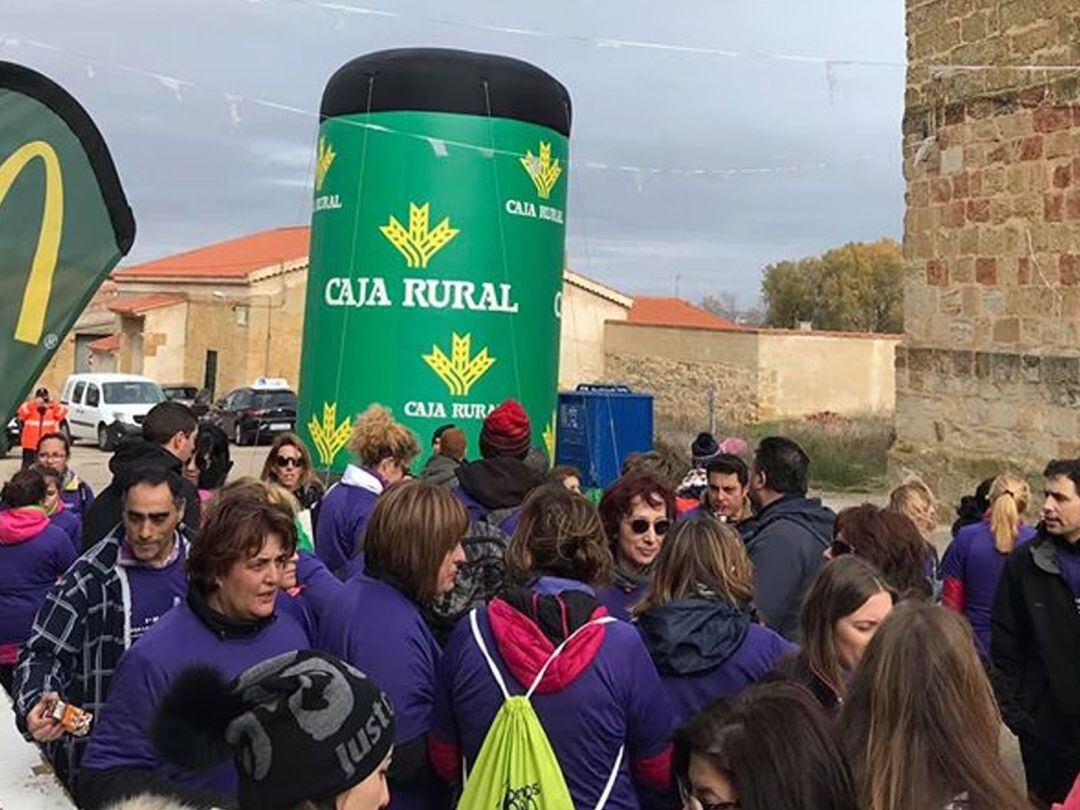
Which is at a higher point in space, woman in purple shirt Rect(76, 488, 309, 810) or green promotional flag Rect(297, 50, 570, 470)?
green promotional flag Rect(297, 50, 570, 470)

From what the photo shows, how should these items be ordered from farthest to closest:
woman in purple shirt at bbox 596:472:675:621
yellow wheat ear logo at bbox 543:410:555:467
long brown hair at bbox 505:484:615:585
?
yellow wheat ear logo at bbox 543:410:555:467 < woman in purple shirt at bbox 596:472:675:621 < long brown hair at bbox 505:484:615:585

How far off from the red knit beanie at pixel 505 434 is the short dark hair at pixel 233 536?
2.40 m

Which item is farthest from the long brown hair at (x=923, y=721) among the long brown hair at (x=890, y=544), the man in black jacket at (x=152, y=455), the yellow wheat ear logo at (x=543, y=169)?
the yellow wheat ear logo at (x=543, y=169)

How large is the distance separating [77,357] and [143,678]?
4363 centimetres

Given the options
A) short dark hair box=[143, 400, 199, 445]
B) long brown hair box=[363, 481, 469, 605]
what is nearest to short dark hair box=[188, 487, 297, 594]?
long brown hair box=[363, 481, 469, 605]

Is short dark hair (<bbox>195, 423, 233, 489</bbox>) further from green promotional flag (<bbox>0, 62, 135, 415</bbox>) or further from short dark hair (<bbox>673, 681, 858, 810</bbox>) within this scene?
short dark hair (<bbox>673, 681, 858, 810</bbox>)

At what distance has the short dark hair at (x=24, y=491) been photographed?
508 cm

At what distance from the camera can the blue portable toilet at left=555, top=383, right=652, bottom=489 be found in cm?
1394

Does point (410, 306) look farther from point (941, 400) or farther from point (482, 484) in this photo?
point (941, 400)

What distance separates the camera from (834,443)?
78.1 ft

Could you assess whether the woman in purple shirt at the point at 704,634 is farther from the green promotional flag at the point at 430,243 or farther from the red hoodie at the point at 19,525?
the green promotional flag at the point at 430,243

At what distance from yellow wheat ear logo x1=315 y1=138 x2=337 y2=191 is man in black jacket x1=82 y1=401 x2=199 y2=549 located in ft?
14.1

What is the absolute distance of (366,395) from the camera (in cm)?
861

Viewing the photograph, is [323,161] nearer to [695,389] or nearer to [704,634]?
[704,634]
